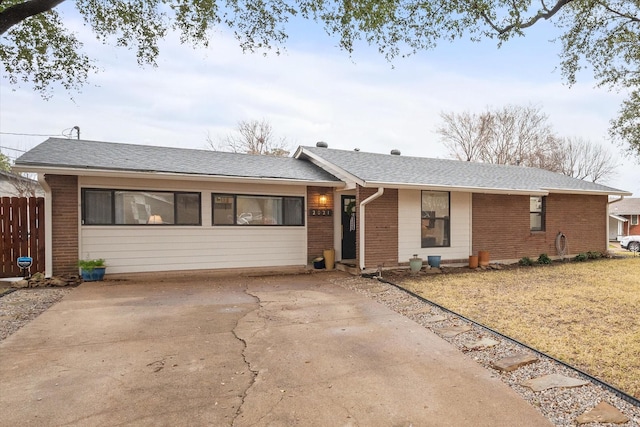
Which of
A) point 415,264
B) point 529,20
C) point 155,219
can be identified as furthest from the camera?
point 415,264

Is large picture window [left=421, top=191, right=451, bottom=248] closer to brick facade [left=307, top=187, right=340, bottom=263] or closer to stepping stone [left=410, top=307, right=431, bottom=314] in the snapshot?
brick facade [left=307, top=187, right=340, bottom=263]

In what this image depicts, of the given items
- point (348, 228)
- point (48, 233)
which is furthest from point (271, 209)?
point (48, 233)

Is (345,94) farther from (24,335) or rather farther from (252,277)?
(24,335)

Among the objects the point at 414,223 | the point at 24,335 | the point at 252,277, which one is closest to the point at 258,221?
the point at 252,277

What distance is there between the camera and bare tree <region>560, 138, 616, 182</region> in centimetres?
3114

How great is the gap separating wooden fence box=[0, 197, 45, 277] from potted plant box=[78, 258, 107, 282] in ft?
3.52

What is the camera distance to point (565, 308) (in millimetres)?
5746

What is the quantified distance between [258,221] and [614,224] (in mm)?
30104

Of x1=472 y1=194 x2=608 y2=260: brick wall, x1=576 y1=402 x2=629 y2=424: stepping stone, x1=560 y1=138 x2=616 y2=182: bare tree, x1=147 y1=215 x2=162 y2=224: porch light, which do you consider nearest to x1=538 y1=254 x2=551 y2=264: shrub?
x1=472 y1=194 x2=608 y2=260: brick wall

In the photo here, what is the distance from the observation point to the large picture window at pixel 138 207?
772 centimetres

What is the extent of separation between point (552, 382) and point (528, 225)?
9392mm

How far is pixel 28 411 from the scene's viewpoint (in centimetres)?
267

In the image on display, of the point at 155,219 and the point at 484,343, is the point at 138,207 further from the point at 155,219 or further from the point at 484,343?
the point at 484,343

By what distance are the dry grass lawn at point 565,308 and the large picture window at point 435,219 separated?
1.28m
